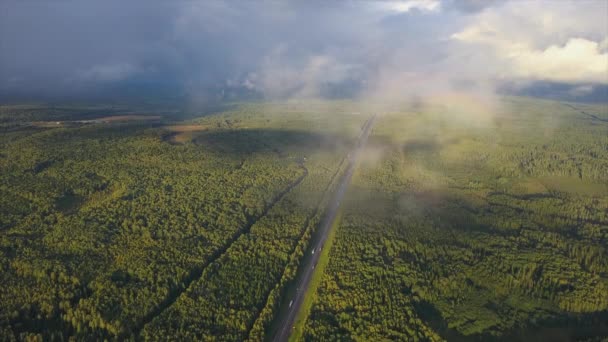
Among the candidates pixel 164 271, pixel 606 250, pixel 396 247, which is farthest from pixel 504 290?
pixel 164 271

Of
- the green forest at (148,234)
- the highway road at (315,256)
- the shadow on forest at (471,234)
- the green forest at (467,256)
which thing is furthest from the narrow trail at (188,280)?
the shadow on forest at (471,234)

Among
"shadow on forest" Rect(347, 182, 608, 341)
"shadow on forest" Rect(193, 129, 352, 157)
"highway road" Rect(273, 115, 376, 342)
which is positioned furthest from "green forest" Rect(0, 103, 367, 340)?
"shadow on forest" Rect(347, 182, 608, 341)

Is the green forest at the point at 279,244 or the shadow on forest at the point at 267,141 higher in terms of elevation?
the shadow on forest at the point at 267,141

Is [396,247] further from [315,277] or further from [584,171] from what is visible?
[584,171]

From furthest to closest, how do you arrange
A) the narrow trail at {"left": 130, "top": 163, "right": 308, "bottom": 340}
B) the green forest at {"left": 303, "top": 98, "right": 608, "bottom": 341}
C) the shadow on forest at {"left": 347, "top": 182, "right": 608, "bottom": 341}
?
the green forest at {"left": 303, "top": 98, "right": 608, "bottom": 341}, the shadow on forest at {"left": 347, "top": 182, "right": 608, "bottom": 341}, the narrow trail at {"left": 130, "top": 163, "right": 308, "bottom": 340}

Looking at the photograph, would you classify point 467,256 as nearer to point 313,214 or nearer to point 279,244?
point 313,214

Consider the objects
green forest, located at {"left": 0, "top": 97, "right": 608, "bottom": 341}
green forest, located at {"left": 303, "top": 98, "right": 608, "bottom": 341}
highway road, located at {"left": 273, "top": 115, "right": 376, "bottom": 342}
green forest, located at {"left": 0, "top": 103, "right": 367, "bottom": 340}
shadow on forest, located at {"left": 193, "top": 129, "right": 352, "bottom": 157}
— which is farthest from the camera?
shadow on forest, located at {"left": 193, "top": 129, "right": 352, "bottom": 157}

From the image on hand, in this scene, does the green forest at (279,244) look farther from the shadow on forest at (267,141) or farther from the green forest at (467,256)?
the shadow on forest at (267,141)

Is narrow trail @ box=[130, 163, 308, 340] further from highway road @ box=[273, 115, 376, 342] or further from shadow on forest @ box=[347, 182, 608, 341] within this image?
shadow on forest @ box=[347, 182, 608, 341]
